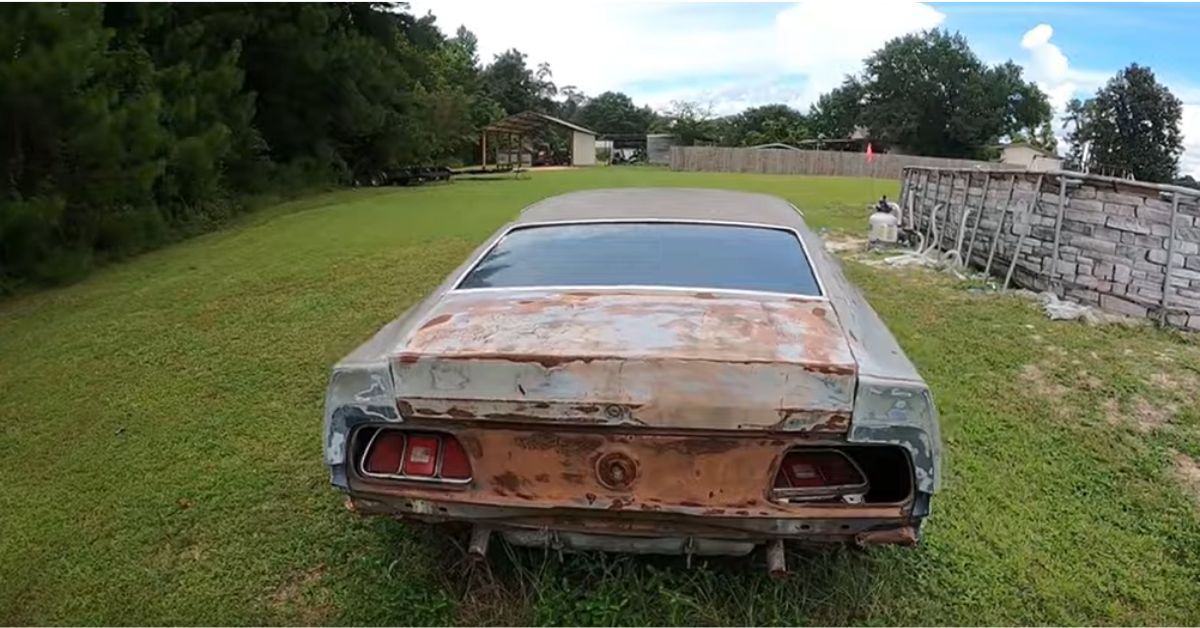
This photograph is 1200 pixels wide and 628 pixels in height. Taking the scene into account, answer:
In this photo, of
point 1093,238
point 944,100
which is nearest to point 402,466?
point 1093,238

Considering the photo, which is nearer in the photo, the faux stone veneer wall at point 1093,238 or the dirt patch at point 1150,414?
the dirt patch at point 1150,414

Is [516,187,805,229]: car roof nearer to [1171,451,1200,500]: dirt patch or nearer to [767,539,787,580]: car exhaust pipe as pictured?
[767,539,787,580]: car exhaust pipe

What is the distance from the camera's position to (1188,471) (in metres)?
3.66

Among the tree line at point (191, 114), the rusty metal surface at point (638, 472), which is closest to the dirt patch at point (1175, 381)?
the rusty metal surface at point (638, 472)

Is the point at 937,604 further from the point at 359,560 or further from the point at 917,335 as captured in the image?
the point at 917,335

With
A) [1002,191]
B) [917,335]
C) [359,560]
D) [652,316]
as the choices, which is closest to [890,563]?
[652,316]

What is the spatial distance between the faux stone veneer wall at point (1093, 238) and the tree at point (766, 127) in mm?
50272

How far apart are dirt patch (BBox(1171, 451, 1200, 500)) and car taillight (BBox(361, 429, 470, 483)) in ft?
10.3

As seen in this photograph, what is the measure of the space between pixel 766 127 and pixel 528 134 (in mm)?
22973

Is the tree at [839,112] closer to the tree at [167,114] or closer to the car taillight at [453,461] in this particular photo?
the tree at [167,114]

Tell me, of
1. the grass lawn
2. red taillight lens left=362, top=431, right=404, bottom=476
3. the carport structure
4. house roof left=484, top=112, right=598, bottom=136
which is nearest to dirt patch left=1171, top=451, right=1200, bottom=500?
the grass lawn

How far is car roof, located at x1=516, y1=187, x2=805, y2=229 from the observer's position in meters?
3.52

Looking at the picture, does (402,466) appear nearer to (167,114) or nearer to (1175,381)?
(1175,381)

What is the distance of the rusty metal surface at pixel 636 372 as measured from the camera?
204 centimetres
